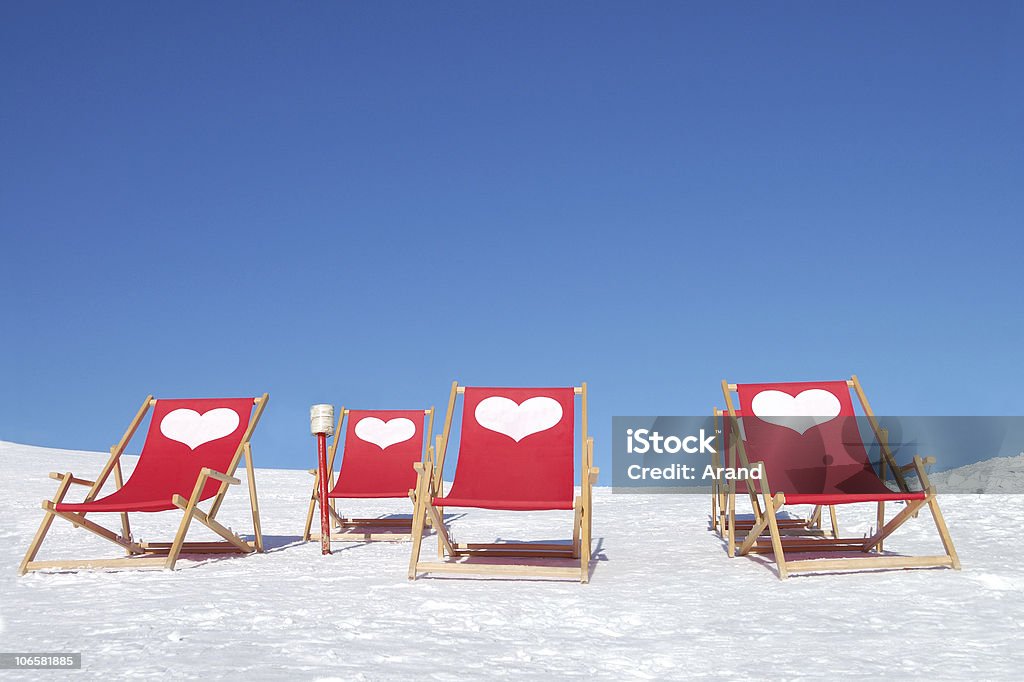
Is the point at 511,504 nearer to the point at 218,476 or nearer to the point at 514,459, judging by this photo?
the point at 514,459

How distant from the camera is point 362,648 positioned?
294 centimetres

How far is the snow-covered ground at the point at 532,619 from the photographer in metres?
2.75

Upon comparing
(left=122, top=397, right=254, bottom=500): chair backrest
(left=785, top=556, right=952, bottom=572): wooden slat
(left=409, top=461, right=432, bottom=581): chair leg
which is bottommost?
(left=785, top=556, right=952, bottom=572): wooden slat

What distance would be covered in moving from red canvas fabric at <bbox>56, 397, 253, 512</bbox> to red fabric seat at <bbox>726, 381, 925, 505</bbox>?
3291 mm

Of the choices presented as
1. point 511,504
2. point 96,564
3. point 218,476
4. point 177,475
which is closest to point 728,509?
point 511,504

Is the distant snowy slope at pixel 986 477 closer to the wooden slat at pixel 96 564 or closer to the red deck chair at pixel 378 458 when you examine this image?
the red deck chair at pixel 378 458

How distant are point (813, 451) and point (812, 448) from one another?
1.0 inches

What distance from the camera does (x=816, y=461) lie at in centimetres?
511

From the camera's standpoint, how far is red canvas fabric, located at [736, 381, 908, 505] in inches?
191

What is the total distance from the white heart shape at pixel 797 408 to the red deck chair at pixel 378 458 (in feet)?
8.50

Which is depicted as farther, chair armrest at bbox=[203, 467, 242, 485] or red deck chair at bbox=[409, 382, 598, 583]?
chair armrest at bbox=[203, 467, 242, 485]

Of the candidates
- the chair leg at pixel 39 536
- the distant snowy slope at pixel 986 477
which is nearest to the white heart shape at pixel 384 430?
the chair leg at pixel 39 536

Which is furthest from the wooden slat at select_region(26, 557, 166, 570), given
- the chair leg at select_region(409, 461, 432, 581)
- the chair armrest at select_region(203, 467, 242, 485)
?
the chair leg at select_region(409, 461, 432, 581)

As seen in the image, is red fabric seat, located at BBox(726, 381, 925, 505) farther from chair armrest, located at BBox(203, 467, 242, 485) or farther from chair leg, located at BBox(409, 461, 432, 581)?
chair armrest, located at BBox(203, 467, 242, 485)
